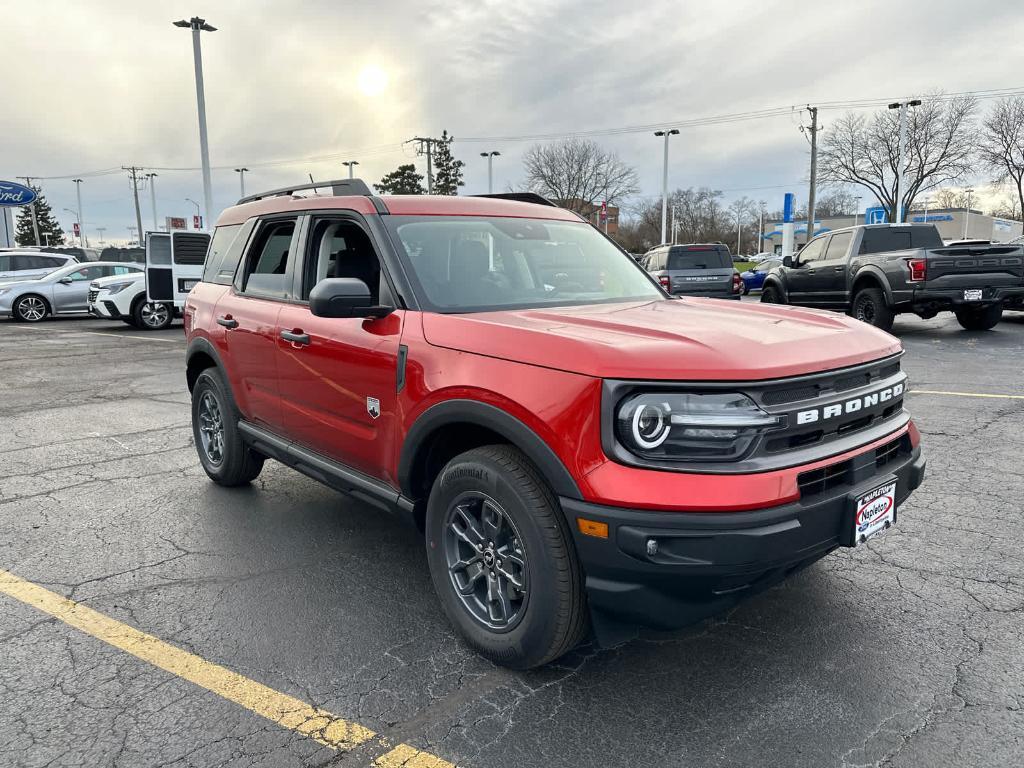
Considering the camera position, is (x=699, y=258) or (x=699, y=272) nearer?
(x=699, y=272)

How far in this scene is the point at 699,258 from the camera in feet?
52.8

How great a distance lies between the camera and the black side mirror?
297 cm

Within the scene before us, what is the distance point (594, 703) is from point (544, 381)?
3.77 ft

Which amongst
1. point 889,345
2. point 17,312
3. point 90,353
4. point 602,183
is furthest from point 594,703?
point 602,183

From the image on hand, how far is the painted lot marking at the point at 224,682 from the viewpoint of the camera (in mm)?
2340

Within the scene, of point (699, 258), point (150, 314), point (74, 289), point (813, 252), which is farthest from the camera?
point (74, 289)

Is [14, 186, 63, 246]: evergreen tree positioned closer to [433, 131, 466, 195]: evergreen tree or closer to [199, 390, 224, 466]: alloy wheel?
[433, 131, 466, 195]: evergreen tree

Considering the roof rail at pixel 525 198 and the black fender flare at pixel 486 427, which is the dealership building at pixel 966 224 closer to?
the roof rail at pixel 525 198

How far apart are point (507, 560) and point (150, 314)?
17533 millimetres

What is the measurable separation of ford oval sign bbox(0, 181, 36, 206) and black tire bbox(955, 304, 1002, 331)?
39329 mm

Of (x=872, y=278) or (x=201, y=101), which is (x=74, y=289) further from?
(x=872, y=278)

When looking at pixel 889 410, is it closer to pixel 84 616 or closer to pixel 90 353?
pixel 84 616

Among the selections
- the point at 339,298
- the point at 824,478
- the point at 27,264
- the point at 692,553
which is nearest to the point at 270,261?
the point at 339,298

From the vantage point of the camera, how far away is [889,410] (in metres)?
2.91
